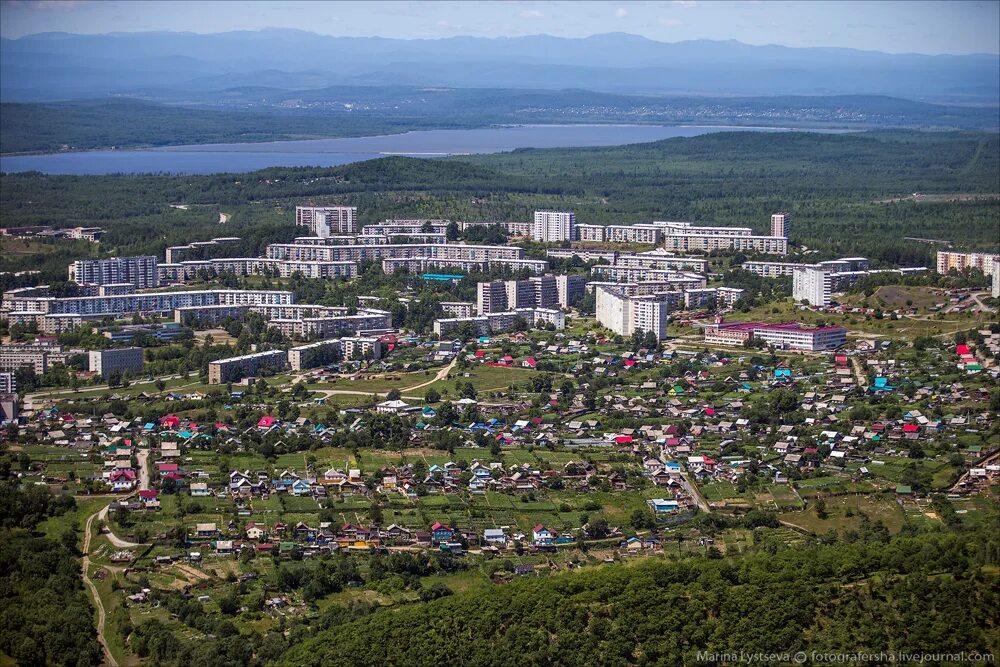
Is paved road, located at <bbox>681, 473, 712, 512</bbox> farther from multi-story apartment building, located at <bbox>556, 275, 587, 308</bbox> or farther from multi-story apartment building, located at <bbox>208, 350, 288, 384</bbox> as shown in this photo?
multi-story apartment building, located at <bbox>556, 275, 587, 308</bbox>

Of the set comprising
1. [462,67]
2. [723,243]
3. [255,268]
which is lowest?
[255,268]

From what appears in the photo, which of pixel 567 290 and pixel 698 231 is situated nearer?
pixel 567 290

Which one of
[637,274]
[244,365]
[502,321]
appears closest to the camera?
[244,365]

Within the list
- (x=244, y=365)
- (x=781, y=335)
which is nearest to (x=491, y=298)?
(x=781, y=335)

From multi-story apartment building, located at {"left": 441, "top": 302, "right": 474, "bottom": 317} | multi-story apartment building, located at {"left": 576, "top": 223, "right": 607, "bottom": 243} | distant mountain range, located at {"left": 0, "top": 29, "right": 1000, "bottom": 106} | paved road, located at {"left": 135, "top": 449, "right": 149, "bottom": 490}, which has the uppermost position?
distant mountain range, located at {"left": 0, "top": 29, "right": 1000, "bottom": 106}

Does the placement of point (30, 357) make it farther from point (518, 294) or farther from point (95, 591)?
point (95, 591)

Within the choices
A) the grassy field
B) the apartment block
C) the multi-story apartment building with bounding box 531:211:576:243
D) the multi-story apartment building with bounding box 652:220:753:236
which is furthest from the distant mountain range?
the grassy field
